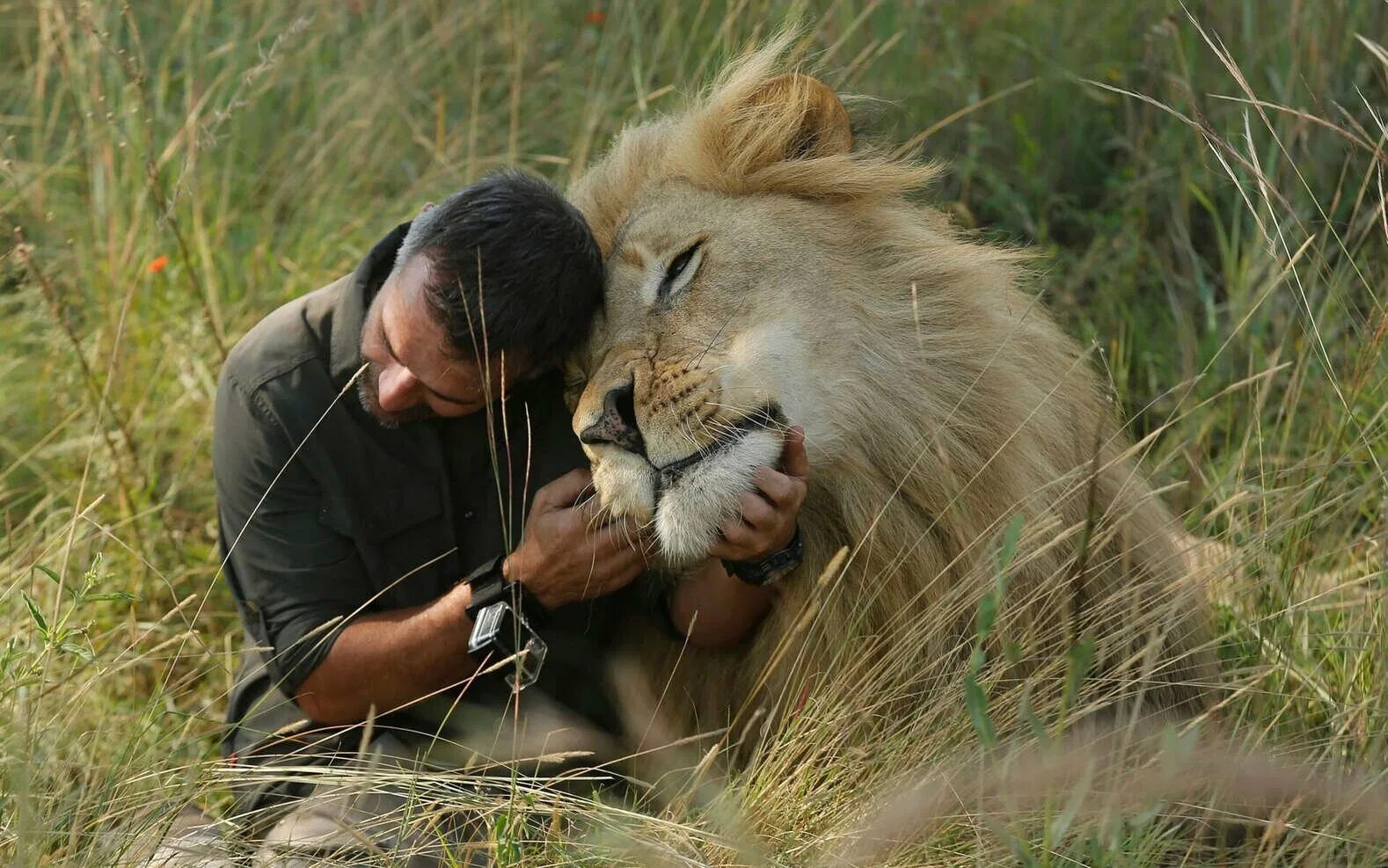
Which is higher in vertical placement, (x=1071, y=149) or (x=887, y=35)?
(x=887, y=35)

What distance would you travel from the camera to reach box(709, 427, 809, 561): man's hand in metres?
2.62

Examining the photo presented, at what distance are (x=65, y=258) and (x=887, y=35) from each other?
116 inches

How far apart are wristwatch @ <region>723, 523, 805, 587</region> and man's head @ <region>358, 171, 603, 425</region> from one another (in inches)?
22.6

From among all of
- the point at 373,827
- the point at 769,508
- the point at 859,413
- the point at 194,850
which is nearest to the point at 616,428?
the point at 769,508

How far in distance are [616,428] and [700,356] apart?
0.68 ft

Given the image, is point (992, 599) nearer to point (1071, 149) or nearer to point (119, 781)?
point (119, 781)

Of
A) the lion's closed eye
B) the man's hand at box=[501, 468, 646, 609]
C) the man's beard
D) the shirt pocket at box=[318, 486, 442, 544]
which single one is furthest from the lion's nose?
the shirt pocket at box=[318, 486, 442, 544]

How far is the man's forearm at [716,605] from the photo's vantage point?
3064 millimetres

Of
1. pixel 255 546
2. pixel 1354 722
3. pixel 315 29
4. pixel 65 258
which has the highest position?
pixel 315 29

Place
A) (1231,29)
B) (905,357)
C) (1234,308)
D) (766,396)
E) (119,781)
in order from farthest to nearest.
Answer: (1231,29) < (1234,308) < (905,357) < (766,396) < (119,781)

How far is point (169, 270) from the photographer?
→ 4730mm


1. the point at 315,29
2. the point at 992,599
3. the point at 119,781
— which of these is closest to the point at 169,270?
the point at 315,29

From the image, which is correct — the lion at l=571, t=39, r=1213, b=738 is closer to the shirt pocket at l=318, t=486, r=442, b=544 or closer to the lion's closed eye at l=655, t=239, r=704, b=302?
the lion's closed eye at l=655, t=239, r=704, b=302

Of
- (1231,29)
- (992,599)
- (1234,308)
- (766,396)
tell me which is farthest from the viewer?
(1231,29)
